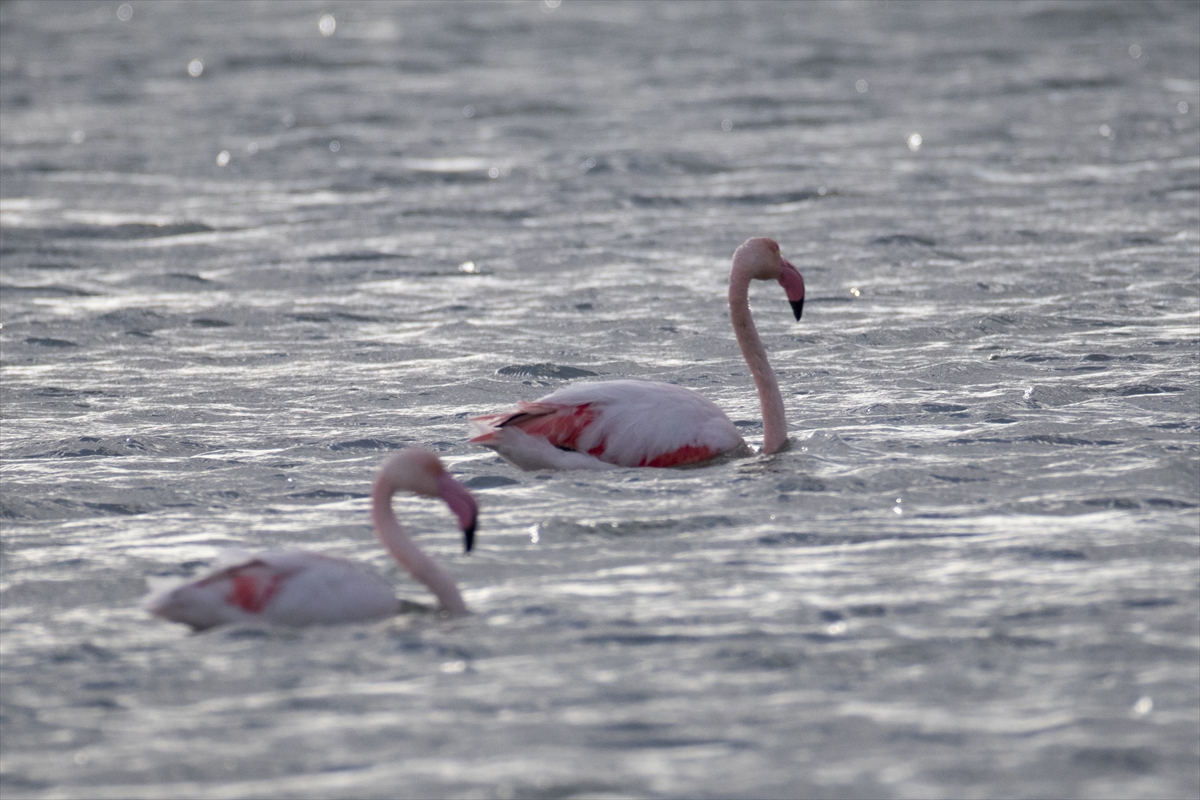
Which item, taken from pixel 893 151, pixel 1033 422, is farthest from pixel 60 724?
pixel 893 151

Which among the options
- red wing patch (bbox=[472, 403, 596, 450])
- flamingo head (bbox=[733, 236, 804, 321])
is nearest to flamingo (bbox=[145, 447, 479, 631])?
red wing patch (bbox=[472, 403, 596, 450])

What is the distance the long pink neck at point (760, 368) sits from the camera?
25.1ft

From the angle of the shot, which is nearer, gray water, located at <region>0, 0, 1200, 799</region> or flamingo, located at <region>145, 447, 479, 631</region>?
gray water, located at <region>0, 0, 1200, 799</region>

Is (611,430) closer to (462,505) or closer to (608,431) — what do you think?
(608,431)

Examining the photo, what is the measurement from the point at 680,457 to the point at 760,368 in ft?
2.39

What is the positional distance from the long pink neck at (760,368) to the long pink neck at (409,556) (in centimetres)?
236

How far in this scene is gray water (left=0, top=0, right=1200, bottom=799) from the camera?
185 inches

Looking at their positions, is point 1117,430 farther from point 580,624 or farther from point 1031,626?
point 580,624

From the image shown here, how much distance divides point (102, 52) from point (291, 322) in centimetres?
1711

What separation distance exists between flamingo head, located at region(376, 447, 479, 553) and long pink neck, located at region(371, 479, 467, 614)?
0.07 m

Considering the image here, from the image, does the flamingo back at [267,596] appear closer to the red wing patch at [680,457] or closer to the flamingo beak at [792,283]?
the red wing patch at [680,457]

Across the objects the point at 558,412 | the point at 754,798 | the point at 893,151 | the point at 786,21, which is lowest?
the point at 754,798

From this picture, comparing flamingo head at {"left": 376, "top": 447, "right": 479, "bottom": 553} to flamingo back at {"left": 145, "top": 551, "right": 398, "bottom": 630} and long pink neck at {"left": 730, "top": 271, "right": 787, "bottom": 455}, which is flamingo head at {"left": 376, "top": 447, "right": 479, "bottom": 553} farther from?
long pink neck at {"left": 730, "top": 271, "right": 787, "bottom": 455}

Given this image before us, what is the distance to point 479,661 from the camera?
519 cm
